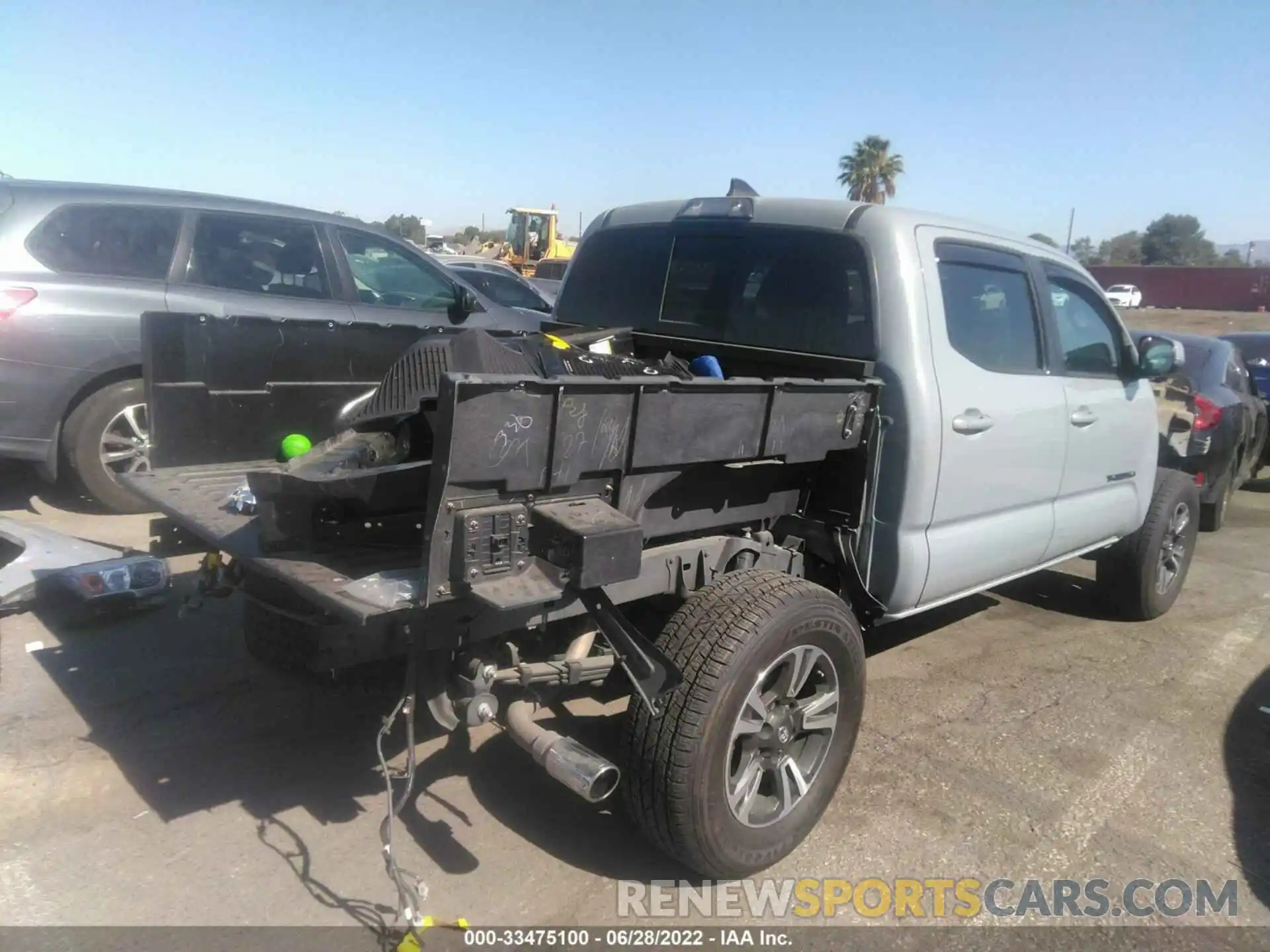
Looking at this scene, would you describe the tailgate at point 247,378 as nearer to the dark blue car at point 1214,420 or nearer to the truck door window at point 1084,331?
the truck door window at point 1084,331

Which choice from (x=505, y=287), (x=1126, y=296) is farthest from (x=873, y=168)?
(x=505, y=287)

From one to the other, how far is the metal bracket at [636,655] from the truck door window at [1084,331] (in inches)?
110

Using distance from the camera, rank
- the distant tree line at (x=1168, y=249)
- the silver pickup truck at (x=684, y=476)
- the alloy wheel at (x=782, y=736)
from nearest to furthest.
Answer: the silver pickup truck at (x=684, y=476) < the alloy wheel at (x=782, y=736) < the distant tree line at (x=1168, y=249)

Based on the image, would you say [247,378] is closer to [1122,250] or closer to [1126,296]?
[1126,296]

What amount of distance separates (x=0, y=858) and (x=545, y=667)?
5.74 ft

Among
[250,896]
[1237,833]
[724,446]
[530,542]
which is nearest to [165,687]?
[250,896]

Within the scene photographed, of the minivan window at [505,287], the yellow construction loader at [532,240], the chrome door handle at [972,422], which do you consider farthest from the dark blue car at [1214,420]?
the yellow construction loader at [532,240]

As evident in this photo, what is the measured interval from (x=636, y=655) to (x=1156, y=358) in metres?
3.47

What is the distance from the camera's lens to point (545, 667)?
2652 millimetres

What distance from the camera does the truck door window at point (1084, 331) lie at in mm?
4414

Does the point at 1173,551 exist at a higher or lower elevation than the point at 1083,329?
lower

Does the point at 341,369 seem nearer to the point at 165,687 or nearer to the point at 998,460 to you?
the point at 165,687

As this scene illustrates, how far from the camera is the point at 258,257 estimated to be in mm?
6301

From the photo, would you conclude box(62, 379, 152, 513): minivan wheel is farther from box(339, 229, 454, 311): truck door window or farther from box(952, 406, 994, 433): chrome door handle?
box(952, 406, 994, 433): chrome door handle
